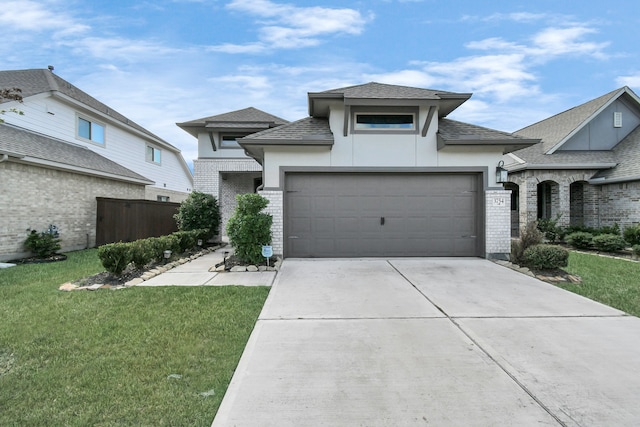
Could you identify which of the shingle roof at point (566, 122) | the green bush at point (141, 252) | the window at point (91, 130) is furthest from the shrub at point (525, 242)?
the window at point (91, 130)

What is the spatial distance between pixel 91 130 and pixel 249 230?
12.1 metres

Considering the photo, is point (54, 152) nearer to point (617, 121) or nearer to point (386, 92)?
point (386, 92)

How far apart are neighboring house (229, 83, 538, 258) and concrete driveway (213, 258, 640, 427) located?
3.44 m

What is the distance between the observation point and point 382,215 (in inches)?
362

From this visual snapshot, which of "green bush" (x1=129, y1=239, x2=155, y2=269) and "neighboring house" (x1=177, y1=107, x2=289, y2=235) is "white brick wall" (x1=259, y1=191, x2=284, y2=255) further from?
"neighboring house" (x1=177, y1=107, x2=289, y2=235)

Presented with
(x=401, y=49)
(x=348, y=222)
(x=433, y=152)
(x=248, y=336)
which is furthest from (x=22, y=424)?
(x=401, y=49)

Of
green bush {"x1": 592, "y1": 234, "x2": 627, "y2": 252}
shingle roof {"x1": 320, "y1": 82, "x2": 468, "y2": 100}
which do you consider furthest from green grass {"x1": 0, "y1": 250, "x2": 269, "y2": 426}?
green bush {"x1": 592, "y1": 234, "x2": 627, "y2": 252}

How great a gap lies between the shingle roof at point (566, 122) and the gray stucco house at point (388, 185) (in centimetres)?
743

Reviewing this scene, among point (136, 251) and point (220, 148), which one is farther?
point (220, 148)

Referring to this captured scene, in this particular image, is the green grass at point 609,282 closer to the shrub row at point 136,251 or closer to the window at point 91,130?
the shrub row at point 136,251

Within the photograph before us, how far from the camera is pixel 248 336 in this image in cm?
381

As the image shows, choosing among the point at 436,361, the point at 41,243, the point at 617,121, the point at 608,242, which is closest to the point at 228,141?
the point at 41,243

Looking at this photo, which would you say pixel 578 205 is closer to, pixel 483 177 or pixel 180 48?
pixel 483 177

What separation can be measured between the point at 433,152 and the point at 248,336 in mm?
7376
